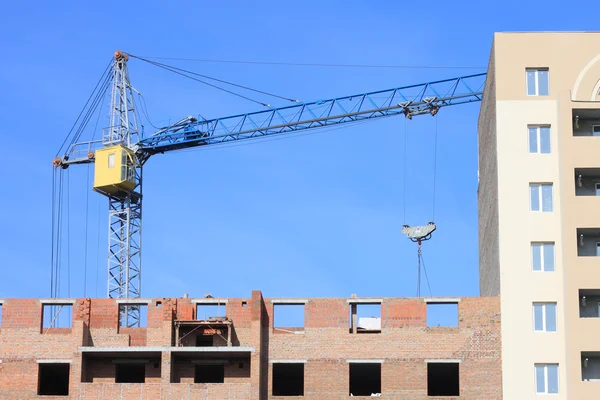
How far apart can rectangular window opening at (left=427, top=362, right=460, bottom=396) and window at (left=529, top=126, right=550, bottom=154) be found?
1371 centimetres

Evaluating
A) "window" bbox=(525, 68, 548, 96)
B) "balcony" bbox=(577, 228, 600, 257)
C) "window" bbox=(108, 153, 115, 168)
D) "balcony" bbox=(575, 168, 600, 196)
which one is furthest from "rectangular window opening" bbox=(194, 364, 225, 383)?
"window" bbox=(108, 153, 115, 168)

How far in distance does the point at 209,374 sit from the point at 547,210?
22222 millimetres

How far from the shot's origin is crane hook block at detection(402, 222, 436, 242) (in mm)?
92125

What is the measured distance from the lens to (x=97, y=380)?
7106 centimetres

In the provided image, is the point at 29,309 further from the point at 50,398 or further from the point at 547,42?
the point at 547,42

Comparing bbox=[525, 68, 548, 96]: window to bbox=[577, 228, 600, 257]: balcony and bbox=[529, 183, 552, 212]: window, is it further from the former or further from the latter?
bbox=[577, 228, 600, 257]: balcony

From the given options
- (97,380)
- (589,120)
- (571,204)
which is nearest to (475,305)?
(571,204)

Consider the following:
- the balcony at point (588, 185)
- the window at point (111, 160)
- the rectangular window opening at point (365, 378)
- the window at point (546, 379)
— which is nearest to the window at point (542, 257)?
the balcony at point (588, 185)

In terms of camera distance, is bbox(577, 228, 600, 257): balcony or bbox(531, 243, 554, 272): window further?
bbox(577, 228, 600, 257): balcony

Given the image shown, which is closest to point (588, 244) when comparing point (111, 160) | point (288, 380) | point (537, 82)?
point (537, 82)

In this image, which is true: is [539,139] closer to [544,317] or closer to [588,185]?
[588,185]

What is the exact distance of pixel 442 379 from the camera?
76.9 m

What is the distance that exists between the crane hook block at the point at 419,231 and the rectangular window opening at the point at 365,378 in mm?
15152

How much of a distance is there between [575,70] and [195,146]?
197 ft
